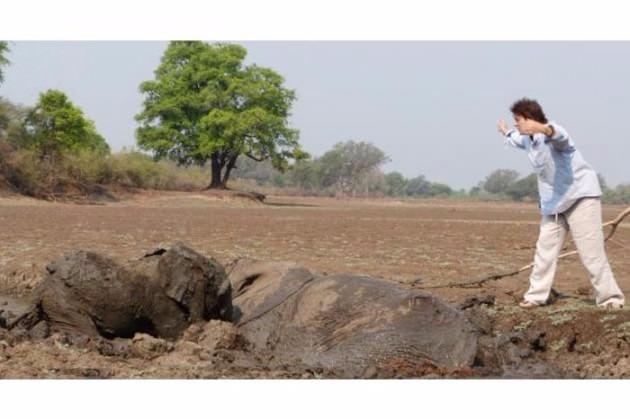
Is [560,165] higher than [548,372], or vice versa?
[560,165]

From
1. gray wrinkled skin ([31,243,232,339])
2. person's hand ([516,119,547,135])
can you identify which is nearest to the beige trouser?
person's hand ([516,119,547,135])

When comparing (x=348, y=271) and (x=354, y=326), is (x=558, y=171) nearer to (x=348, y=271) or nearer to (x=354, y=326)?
(x=354, y=326)


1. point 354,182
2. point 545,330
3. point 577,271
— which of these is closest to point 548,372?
point 545,330

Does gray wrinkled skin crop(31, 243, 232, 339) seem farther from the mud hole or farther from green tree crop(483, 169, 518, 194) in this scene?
green tree crop(483, 169, 518, 194)

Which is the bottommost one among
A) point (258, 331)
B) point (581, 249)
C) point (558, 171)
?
point (258, 331)

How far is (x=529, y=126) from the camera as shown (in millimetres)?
7285

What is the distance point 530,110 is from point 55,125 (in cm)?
4483

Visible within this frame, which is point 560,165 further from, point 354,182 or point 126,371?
point 354,182

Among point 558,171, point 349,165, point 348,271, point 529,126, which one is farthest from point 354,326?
point 349,165

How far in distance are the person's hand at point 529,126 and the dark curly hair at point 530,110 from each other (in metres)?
0.07

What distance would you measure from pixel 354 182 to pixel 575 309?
92.4 meters

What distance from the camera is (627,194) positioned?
8681 cm

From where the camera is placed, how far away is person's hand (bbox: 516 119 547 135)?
23.6 feet

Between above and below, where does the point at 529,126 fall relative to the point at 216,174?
above
